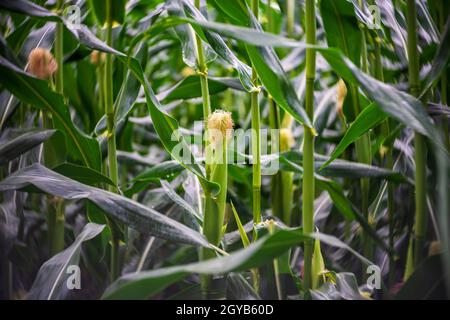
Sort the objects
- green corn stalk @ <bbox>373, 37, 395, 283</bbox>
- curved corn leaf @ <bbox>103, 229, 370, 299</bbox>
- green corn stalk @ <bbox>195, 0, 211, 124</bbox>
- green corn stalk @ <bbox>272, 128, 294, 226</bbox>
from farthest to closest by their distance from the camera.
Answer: green corn stalk @ <bbox>272, 128, 294, 226</bbox>, green corn stalk @ <bbox>373, 37, 395, 283</bbox>, green corn stalk @ <bbox>195, 0, 211, 124</bbox>, curved corn leaf @ <bbox>103, 229, 370, 299</bbox>

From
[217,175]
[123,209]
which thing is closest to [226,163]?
[217,175]

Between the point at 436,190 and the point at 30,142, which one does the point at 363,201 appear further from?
the point at 30,142

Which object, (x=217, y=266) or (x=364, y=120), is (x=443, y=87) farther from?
(x=217, y=266)

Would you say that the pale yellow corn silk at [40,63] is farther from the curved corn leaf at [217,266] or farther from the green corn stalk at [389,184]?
the green corn stalk at [389,184]

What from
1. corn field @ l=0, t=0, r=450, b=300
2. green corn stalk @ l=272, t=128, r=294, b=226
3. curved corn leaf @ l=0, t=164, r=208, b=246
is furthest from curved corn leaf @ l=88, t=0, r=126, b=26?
green corn stalk @ l=272, t=128, r=294, b=226

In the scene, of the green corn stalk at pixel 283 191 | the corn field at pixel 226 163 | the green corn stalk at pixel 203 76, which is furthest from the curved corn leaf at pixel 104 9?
the green corn stalk at pixel 283 191

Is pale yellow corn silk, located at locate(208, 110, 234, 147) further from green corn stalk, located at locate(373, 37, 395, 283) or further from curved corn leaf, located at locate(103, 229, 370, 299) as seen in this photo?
green corn stalk, located at locate(373, 37, 395, 283)

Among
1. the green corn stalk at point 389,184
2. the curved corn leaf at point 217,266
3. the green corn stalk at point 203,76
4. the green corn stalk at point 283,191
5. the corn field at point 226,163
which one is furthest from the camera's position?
the green corn stalk at point 283,191
